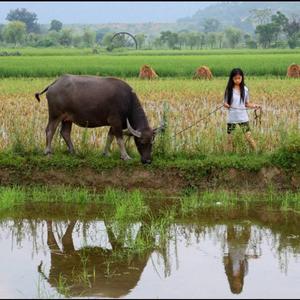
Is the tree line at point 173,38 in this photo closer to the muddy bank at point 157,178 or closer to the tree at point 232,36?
the tree at point 232,36

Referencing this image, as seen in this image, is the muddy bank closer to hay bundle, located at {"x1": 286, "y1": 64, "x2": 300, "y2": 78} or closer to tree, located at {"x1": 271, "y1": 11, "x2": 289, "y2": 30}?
hay bundle, located at {"x1": 286, "y1": 64, "x2": 300, "y2": 78}

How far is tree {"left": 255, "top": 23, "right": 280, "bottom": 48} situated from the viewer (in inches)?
2489

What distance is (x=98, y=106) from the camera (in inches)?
355

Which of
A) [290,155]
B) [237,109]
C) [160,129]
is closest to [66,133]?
[160,129]

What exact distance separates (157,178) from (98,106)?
125 centimetres

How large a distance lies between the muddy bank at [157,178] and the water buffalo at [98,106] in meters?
0.32

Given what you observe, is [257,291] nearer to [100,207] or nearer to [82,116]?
[100,207]

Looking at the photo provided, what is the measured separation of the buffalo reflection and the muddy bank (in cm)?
208

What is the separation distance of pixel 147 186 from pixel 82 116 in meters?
1.32

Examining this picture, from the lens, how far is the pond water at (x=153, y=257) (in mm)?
5219

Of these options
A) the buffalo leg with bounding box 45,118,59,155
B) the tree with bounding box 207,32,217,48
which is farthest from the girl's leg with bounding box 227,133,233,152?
the tree with bounding box 207,32,217,48

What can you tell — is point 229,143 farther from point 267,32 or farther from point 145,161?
point 267,32

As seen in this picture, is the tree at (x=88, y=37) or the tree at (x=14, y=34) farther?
the tree at (x=88, y=37)

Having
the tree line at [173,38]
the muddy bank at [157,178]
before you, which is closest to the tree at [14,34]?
the tree line at [173,38]
